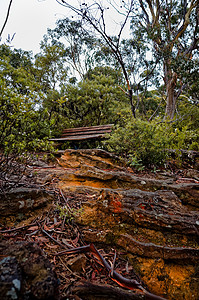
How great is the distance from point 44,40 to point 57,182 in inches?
700

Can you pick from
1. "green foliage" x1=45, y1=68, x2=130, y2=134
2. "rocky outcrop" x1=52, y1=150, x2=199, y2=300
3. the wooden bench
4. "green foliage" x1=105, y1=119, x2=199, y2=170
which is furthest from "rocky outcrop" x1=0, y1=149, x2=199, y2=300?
"green foliage" x1=45, y1=68, x2=130, y2=134

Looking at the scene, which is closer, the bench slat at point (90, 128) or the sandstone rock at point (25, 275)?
the sandstone rock at point (25, 275)

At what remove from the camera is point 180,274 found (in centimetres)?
160

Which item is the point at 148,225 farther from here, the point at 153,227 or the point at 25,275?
the point at 25,275

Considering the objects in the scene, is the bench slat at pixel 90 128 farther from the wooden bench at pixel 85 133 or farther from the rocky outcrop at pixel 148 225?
the rocky outcrop at pixel 148 225

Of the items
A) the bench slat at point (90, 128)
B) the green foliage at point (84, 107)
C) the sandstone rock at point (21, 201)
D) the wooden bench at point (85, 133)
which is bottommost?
the sandstone rock at point (21, 201)

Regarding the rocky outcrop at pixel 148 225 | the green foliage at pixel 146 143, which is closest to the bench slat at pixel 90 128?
the green foliage at pixel 146 143

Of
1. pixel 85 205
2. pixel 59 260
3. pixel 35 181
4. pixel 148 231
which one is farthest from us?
pixel 35 181

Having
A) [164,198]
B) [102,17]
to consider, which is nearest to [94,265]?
[164,198]

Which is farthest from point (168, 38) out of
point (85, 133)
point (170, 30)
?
point (85, 133)

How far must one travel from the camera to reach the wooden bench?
619 centimetres

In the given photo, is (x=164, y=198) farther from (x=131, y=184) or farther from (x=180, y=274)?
(x=180, y=274)

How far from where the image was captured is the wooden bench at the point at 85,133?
20.3 feet

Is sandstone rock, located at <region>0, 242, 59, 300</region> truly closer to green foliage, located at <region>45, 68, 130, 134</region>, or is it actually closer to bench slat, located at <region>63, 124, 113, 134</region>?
bench slat, located at <region>63, 124, 113, 134</region>
